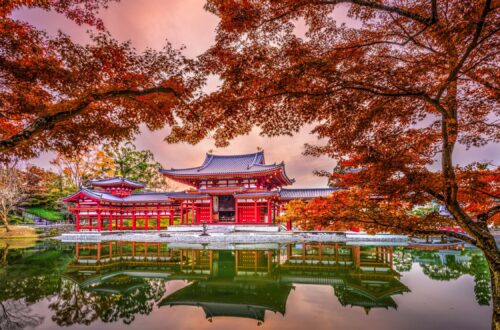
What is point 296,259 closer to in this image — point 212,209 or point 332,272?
point 332,272

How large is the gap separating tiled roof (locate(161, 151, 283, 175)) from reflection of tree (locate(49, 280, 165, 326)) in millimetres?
15404

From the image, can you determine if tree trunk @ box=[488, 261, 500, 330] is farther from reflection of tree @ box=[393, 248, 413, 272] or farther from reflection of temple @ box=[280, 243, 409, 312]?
reflection of tree @ box=[393, 248, 413, 272]

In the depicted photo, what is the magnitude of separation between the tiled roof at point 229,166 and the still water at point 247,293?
437 inches

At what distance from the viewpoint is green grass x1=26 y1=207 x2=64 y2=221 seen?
2914 centimetres

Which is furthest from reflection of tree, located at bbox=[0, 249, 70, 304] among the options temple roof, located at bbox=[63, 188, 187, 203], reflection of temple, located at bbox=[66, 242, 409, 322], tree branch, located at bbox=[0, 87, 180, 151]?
temple roof, located at bbox=[63, 188, 187, 203]

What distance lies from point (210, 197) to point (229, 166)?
3.76m

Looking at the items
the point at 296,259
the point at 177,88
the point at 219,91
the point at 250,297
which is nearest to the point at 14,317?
the point at 250,297

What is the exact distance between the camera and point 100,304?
6.09 metres

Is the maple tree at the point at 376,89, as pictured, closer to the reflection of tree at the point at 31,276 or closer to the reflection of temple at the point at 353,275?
the reflection of temple at the point at 353,275

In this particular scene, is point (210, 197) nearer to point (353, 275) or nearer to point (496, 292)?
point (353, 275)

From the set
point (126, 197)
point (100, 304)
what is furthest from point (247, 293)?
point (126, 197)

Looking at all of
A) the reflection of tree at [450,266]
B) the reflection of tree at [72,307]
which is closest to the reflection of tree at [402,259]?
the reflection of tree at [450,266]

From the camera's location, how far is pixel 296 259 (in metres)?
11.8

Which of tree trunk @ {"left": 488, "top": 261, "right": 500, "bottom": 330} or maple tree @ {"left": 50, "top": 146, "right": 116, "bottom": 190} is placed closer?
tree trunk @ {"left": 488, "top": 261, "right": 500, "bottom": 330}
